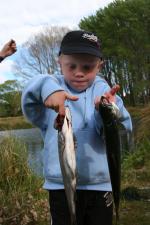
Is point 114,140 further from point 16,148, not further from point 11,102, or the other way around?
point 11,102

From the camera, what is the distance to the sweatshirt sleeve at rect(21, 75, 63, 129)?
3.08 meters

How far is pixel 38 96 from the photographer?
10.7 feet

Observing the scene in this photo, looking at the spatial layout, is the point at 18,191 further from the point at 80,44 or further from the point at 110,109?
the point at 110,109

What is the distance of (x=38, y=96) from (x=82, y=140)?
0.40m

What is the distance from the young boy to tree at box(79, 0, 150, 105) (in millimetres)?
44057

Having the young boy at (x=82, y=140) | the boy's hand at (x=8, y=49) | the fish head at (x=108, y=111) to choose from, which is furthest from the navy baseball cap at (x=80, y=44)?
the boy's hand at (x=8, y=49)

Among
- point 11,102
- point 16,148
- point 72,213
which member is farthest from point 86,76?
point 11,102

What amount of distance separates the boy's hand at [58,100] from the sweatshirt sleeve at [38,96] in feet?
0.16

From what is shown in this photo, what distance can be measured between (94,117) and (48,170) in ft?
1.50

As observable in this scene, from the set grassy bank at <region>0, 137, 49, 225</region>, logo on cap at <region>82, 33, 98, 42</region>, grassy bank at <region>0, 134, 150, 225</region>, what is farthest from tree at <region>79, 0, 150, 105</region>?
logo on cap at <region>82, 33, 98, 42</region>

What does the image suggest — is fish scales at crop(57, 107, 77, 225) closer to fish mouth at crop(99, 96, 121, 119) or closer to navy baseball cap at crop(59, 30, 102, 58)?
fish mouth at crop(99, 96, 121, 119)

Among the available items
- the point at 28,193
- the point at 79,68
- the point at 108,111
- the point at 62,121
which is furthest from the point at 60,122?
the point at 28,193

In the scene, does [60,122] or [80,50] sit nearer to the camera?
[60,122]

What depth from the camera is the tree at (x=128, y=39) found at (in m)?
48.4
